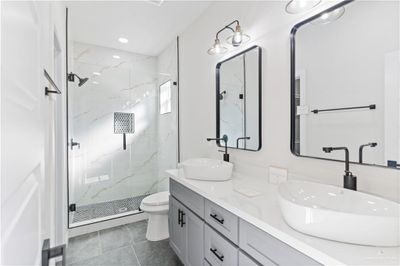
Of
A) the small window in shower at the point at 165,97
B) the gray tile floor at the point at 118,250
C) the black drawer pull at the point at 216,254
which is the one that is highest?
the small window in shower at the point at 165,97

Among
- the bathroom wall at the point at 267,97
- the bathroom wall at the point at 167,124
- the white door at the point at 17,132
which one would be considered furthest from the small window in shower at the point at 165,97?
the white door at the point at 17,132

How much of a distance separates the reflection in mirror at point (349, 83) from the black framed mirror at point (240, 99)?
0.34m

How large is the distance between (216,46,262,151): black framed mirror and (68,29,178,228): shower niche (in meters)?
1.08

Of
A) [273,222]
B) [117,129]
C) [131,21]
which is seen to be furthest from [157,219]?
[131,21]

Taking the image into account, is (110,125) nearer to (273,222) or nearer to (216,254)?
(216,254)

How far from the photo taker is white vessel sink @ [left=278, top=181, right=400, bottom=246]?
66 centimetres

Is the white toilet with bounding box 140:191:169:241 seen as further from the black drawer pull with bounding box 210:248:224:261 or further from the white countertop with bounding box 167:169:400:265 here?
the black drawer pull with bounding box 210:248:224:261

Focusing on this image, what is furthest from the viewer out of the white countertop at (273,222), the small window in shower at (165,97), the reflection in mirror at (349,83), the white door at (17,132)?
the small window in shower at (165,97)

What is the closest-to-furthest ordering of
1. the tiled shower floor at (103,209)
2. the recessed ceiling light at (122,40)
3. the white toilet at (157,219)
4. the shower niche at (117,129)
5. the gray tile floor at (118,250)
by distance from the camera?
the gray tile floor at (118,250)
the white toilet at (157,219)
the tiled shower floor at (103,209)
the recessed ceiling light at (122,40)
the shower niche at (117,129)

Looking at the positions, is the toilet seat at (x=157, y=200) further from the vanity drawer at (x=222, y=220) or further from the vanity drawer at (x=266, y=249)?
the vanity drawer at (x=266, y=249)

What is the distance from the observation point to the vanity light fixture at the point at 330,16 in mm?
1111

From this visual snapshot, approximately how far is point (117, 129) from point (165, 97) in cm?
93

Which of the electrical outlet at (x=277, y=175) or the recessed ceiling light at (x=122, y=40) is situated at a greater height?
the recessed ceiling light at (x=122, y=40)

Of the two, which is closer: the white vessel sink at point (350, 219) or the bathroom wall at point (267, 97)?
the white vessel sink at point (350, 219)
